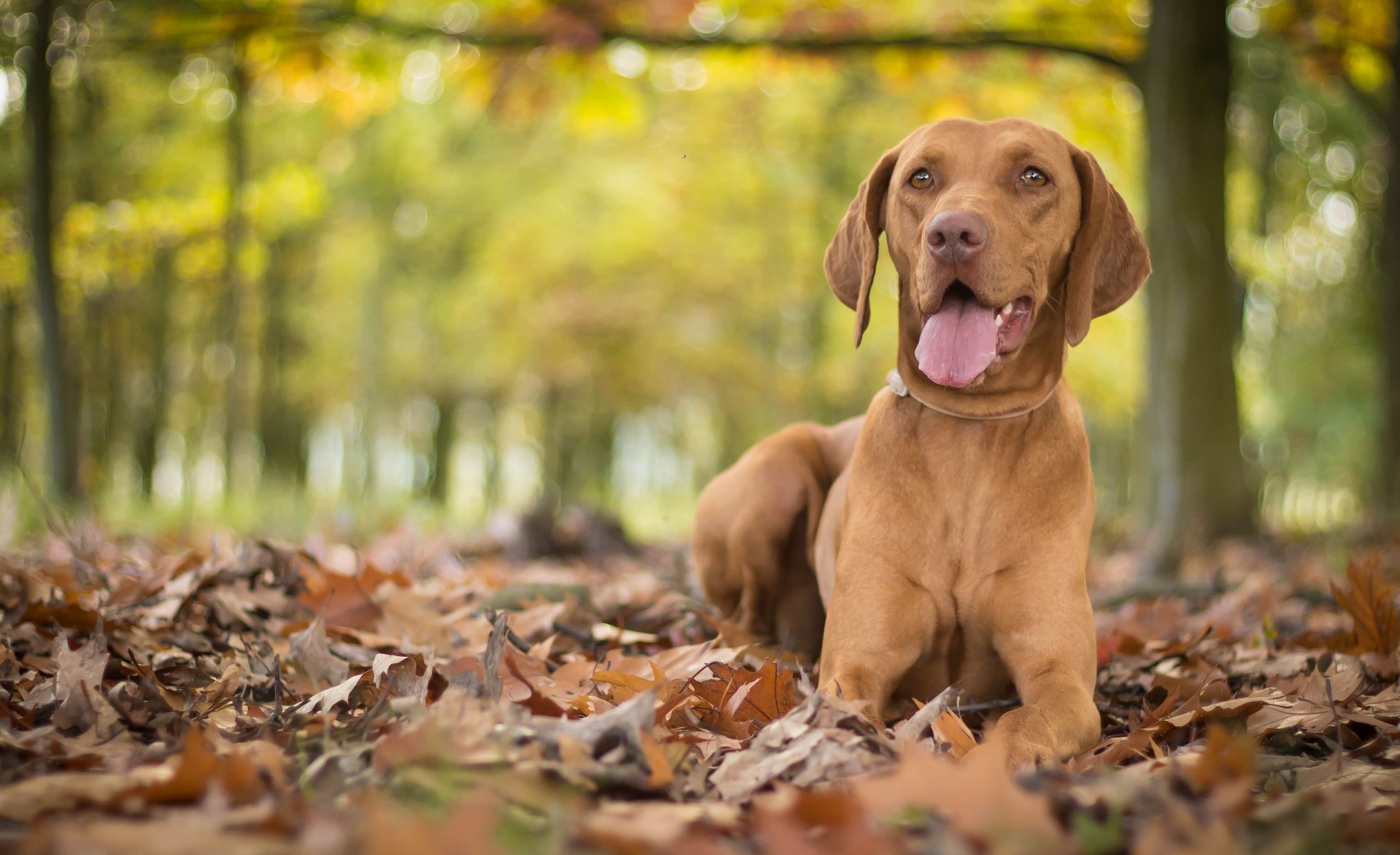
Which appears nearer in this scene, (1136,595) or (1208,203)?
(1136,595)

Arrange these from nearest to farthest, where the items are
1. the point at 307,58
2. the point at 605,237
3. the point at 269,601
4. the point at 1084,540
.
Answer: the point at 1084,540
the point at 269,601
the point at 307,58
the point at 605,237

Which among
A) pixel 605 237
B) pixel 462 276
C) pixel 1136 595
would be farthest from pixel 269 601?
pixel 462 276

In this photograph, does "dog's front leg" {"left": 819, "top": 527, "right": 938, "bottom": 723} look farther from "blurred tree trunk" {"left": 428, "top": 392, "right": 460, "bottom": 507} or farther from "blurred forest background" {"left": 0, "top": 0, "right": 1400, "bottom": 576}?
"blurred tree trunk" {"left": 428, "top": 392, "right": 460, "bottom": 507}

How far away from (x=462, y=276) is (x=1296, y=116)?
12.4 m

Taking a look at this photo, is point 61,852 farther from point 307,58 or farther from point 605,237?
point 605,237

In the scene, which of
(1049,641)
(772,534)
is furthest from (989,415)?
(772,534)

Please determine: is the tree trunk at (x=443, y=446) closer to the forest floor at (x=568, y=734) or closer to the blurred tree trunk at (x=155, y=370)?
the blurred tree trunk at (x=155, y=370)

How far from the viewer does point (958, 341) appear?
9.87 feet

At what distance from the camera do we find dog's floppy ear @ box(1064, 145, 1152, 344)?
3191 millimetres

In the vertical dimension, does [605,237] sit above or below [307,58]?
below

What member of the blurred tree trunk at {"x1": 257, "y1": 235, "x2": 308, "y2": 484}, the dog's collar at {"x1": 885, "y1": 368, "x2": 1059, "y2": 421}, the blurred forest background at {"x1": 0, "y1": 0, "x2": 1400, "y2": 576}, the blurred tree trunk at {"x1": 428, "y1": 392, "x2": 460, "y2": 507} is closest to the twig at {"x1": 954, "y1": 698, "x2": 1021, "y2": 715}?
the dog's collar at {"x1": 885, "y1": 368, "x2": 1059, "y2": 421}

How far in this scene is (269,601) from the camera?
3.82 meters

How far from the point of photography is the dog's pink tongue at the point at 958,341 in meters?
2.99

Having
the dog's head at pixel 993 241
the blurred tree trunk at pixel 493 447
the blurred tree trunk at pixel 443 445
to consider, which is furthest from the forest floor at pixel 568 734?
the blurred tree trunk at pixel 443 445
